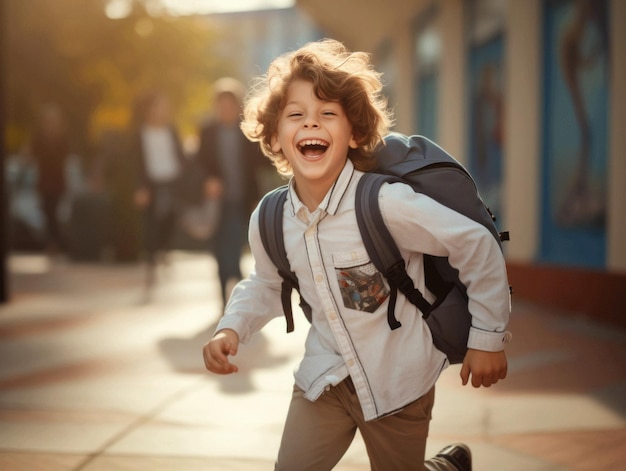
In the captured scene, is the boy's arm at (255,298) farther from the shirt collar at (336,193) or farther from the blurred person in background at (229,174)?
the blurred person in background at (229,174)

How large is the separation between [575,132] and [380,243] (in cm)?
622

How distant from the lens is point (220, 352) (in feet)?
9.52

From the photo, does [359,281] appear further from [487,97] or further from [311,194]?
[487,97]

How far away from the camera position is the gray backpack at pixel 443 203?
2811mm

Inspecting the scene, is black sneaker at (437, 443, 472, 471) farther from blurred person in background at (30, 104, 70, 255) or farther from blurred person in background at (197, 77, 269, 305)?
blurred person in background at (30, 104, 70, 255)

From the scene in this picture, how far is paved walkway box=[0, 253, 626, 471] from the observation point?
12.3 feet

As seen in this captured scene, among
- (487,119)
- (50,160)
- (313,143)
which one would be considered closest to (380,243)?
(313,143)

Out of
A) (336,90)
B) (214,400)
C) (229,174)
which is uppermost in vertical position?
(336,90)

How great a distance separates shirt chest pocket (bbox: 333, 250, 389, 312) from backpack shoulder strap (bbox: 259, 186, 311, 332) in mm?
220

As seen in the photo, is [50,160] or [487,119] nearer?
[487,119]

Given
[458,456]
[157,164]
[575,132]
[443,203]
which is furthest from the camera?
[157,164]

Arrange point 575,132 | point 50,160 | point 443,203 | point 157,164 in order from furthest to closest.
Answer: point 50,160, point 157,164, point 575,132, point 443,203

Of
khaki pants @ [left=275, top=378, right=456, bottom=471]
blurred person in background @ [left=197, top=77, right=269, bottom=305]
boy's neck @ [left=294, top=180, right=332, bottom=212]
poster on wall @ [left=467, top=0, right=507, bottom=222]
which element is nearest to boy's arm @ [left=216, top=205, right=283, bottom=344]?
boy's neck @ [left=294, top=180, right=332, bottom=212]

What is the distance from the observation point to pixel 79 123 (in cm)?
2878
